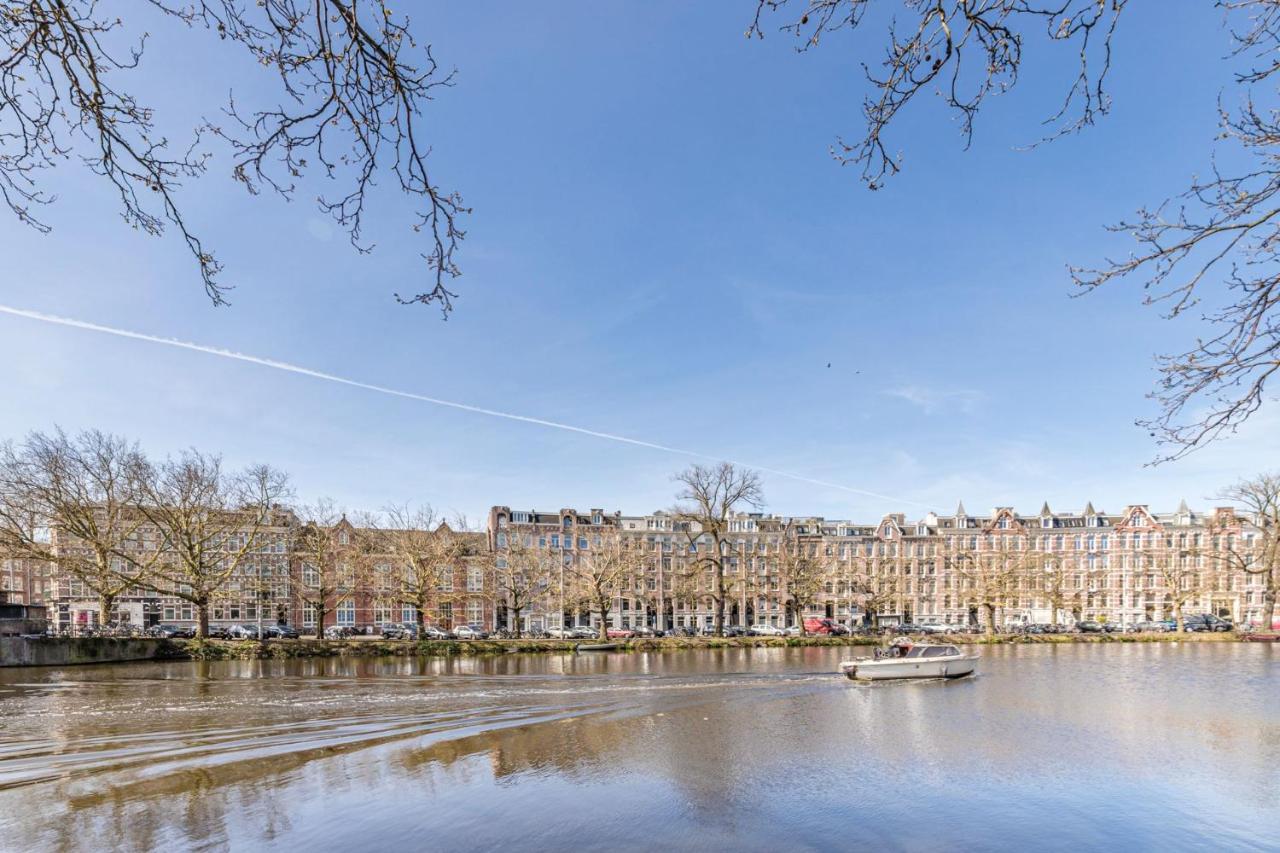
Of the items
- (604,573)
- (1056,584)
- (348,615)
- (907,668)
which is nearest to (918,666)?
(907,668)

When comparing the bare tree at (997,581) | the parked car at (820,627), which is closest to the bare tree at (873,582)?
the parked car at (820,627)

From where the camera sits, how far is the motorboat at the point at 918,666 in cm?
3128

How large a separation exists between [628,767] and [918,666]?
21.2 meters

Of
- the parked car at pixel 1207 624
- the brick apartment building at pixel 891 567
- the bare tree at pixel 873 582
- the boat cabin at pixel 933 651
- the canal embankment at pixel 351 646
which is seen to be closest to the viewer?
the boat cabin at pixel 933 651

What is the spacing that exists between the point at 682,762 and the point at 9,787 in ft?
39.3

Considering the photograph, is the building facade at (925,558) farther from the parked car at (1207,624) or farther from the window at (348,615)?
the window at (348,615)

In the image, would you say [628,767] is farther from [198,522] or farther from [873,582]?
[873,582]

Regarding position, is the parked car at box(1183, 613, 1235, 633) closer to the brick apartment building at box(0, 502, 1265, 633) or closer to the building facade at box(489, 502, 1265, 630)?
the brick apartment building at box(0, 502, 1265, 633)

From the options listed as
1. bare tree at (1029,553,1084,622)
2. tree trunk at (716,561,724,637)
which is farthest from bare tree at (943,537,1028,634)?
tree trunk at (716,561,724,637)

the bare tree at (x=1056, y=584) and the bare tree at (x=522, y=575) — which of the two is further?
the bare tree at (x=1056, y=584)

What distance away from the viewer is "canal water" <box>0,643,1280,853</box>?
10.7m

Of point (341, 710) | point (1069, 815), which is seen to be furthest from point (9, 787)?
point (1069, 815)

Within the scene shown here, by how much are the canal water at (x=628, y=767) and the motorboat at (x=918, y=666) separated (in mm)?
2960

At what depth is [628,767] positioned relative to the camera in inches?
585
